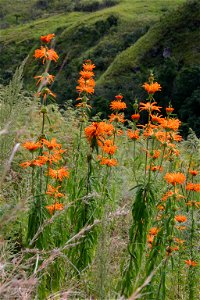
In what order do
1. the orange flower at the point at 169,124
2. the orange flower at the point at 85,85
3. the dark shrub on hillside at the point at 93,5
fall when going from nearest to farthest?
the orange flower at the point at 169,124, the orange flower at the point at 85,85, the dark shrub on hillside at the point at 93,5

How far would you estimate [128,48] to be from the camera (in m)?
51.5

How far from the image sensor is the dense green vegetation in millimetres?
34250

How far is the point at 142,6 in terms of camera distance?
8031 centimetres

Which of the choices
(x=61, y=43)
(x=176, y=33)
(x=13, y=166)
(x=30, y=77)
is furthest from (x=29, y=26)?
(x=13, y=166)

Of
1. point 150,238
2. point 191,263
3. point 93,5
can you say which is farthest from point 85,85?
point 93,5

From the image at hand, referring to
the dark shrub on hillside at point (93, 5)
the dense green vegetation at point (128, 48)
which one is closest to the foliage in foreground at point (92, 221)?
the dense green vegetation at point (128, 48)

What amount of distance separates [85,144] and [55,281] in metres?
1.19

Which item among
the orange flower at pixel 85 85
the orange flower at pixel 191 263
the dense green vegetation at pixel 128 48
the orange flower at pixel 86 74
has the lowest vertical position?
the dense green vegetation at pixel 128 48

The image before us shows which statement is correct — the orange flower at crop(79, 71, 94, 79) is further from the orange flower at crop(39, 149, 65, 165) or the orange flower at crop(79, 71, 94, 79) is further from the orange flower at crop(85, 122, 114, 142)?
the orange flower at crop(39, 149, 65, 165)

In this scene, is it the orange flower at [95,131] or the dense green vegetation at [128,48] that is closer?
the orange flower at [95,131]

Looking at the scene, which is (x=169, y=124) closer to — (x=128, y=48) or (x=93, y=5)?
(x=128, y=48)

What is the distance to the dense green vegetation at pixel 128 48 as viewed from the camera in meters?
34.2

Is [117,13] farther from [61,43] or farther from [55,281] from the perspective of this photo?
[55,281]

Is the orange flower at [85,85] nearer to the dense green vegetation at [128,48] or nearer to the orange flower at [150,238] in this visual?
the orange flower at [150,238]
